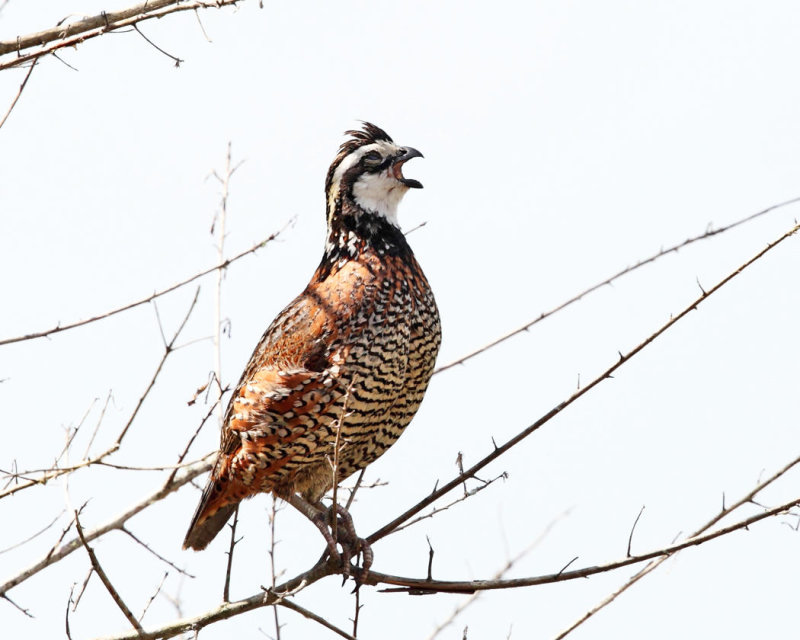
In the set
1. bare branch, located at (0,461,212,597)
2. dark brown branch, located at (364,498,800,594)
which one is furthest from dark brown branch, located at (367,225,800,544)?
bare branch, located at (0,461,212,597)

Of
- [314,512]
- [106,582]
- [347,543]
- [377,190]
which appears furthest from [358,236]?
[106,582]

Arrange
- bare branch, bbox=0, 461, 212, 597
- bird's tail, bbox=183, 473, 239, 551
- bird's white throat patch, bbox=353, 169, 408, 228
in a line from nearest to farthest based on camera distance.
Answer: bare branch, bbox=0, 461, 212, 597, bird's tail, bbox=183, 473, 239, 551, bird's white throat patch, bbox=353, 169, 408, 228

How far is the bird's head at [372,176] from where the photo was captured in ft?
22.6

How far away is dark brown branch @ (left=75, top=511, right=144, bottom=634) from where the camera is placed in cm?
460

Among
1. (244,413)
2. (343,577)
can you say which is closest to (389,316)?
(244,413)

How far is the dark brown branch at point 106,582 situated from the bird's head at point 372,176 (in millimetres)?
2849

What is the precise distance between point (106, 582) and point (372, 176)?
305 cm

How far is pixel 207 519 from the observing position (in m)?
6.93

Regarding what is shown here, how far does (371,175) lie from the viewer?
6910 mm

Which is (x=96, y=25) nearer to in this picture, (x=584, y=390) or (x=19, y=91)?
(x=19, y=91)

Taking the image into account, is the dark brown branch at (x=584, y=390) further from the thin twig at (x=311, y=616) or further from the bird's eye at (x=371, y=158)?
the bird's eye at (x=371, y=158)

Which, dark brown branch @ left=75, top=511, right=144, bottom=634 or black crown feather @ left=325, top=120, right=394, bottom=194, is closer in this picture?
dark brown branch @ left=75, top=511, right=144, bottom=634

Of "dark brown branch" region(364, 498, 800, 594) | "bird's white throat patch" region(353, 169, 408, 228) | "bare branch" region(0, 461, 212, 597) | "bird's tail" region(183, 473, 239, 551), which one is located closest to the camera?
"dark brown branch" region(364, 498, 800, 594)

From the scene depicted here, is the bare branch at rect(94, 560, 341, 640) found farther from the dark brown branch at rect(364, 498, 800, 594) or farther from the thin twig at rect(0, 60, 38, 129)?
the thin twig at rect(0, 60, 38, 129)
